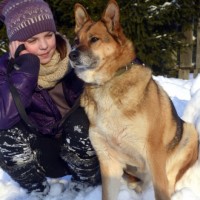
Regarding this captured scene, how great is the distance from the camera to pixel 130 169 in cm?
288

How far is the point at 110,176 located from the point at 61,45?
3.50 feet

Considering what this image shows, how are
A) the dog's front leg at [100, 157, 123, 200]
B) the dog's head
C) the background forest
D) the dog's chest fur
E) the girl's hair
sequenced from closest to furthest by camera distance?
the dog's chest fur → the dog's head → the dog's front leg at [100, 157, 123, 200] → the girl's hair → the background forest

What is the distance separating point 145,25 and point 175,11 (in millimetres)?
545

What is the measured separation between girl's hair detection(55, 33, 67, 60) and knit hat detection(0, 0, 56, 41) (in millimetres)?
135

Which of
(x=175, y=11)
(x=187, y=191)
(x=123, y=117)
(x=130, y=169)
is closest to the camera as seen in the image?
(x=123, y=117)

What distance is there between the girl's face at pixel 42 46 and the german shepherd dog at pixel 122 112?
0.21m

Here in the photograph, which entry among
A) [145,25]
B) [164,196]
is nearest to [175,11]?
[145,25]

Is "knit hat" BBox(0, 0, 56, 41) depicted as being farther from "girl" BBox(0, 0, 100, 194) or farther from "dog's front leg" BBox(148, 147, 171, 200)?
"dog's front leg" BBox(148, 147, 171, 200)

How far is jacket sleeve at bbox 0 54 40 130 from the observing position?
2.63 m

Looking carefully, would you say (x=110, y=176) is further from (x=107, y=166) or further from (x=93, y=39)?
(x=93, y=39)

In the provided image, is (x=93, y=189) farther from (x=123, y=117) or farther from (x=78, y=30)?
(x=78, y=30)

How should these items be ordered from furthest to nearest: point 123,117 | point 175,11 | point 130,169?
1. point 175,11
2. point 130,169
3. point 123,117

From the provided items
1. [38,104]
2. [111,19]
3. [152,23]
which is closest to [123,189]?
[38,104]

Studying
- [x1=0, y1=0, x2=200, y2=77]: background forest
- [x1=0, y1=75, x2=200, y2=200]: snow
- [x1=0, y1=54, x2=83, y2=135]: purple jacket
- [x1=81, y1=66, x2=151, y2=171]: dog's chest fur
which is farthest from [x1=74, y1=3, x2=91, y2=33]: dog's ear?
[x1=0, y1=0, x2=200, y2=77]: background forest
